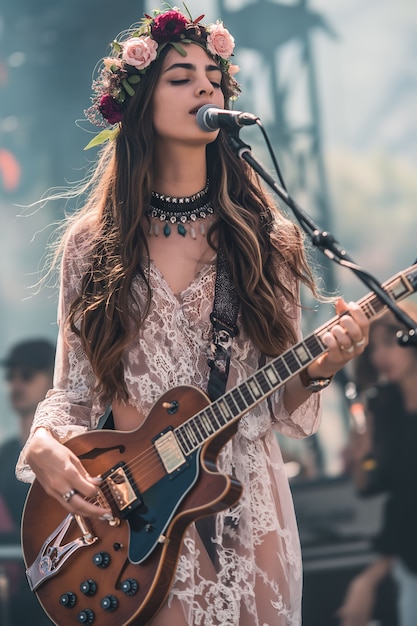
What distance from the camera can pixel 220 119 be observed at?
233 centimetres

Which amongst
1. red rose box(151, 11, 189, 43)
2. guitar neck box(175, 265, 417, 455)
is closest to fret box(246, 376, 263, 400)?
guitar neck box(175, 265, 417, 455)

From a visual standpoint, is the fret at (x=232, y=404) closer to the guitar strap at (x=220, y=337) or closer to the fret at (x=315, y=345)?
the guitar strap at (x=220, y=337)

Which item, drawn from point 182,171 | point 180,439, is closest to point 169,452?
point 180,439

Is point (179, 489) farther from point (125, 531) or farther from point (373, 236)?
point (373, 236)

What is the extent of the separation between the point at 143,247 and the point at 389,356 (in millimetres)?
2594

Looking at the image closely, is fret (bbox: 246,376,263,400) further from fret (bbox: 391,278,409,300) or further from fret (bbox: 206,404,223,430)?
fret (bbox: 391,278,409,300)

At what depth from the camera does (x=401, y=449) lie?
16.0ft

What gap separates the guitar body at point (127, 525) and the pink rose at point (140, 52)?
3.35 ft

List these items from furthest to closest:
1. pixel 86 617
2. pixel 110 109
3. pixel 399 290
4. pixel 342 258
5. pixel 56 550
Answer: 1. pixel 110 109
2. pixel 56 550
3. pixel 86 617
4. pixel 399 290
5. pixel 342 258

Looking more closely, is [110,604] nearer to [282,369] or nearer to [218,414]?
[218,414]

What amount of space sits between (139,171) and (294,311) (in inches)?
24.6

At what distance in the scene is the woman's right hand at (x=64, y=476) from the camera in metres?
2.41

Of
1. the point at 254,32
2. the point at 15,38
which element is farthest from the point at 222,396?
the point at 15,38

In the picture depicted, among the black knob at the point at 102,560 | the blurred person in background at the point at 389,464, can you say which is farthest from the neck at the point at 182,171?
the blurred person in background at the point at 389,464
